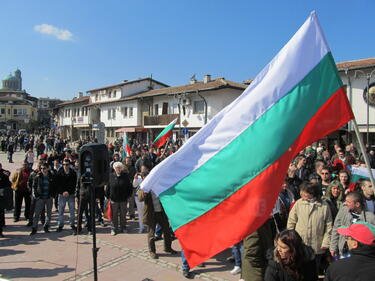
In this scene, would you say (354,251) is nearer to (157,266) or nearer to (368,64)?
(157,266)

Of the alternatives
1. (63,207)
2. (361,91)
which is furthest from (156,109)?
(63,207)

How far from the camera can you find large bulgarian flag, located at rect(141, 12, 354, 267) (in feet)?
9.03

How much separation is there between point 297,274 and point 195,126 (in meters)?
26.7

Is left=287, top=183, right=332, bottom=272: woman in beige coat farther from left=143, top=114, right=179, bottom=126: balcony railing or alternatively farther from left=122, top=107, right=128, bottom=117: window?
left=122, top=107, right=128, bottom=117: window

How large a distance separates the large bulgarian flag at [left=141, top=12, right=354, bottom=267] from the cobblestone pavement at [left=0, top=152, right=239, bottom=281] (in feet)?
8.12

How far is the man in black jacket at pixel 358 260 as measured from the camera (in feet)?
6.75

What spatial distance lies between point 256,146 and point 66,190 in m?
6.15

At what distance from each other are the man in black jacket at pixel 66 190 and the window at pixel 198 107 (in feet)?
72.0

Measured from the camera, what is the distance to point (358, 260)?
2137 millimetres

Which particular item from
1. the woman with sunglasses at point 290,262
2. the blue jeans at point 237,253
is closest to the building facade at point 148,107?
the blue jeans at point 237,253

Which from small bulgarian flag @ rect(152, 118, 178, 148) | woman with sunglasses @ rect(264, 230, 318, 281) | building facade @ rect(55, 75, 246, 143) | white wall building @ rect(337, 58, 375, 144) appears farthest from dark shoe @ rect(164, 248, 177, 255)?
white wall building @ rect(337, 58, 375, 144)

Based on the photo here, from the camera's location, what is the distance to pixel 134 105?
36656mm

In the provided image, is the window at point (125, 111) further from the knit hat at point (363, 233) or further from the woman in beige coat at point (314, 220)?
the knit hat at point (363, 233)

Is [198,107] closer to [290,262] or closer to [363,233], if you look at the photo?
[290,262]
